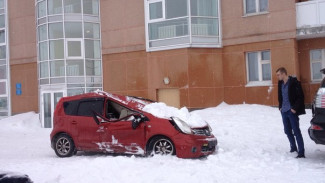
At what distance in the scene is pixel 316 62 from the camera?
17750 millimetres

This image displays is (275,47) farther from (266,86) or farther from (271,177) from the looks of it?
(271,177)

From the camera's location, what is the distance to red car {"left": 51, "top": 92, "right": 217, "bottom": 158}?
9.02 metres

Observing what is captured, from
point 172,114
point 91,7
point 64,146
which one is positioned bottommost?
point 64,146

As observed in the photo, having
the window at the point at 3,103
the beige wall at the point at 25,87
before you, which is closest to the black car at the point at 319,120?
the beige wall at the point at 25,87

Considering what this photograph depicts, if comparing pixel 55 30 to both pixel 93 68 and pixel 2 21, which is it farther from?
pixel 2 21

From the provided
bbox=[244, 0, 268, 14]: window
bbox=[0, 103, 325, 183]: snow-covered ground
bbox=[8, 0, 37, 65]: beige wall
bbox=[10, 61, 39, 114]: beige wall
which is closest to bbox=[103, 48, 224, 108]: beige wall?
bbox=[244, 0, 268, 14]: window

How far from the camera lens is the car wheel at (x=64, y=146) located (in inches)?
409

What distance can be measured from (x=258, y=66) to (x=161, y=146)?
1017 cm

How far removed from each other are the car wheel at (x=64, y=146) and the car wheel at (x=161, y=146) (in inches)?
91.0

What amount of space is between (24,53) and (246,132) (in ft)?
53.5

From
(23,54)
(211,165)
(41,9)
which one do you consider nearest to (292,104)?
(211,165)

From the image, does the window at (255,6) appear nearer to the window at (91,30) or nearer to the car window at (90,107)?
the window at (91,30)

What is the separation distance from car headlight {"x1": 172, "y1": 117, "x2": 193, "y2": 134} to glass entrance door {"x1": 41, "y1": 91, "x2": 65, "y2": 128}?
12918 mm

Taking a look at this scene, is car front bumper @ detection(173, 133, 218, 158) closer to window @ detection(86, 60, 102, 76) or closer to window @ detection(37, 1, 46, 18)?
window @ detection(86, 60, 102, 76)
